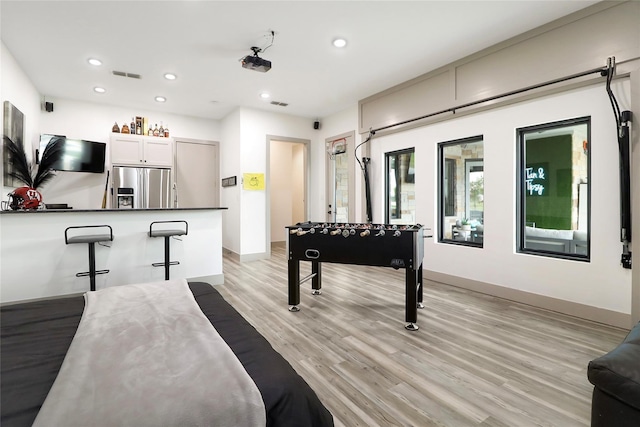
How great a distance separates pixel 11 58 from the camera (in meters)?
3.77

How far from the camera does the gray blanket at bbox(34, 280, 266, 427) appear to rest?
2.82 feet

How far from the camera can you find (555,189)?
3396 millimetres

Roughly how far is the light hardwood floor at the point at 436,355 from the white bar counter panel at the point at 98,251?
0.74 m

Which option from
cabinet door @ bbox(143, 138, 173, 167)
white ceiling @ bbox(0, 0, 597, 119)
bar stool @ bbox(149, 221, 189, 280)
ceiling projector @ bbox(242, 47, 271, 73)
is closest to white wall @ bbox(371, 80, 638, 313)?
white ceiling @ bbox(0, 0, 597, 119)

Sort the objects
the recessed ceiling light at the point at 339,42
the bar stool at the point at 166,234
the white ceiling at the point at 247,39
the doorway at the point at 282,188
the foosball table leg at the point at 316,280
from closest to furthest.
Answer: the white ceiling at the point at 247,39
the recessed ceiling light at the point at 339,42
the bar stool at the point at 166,234
the foosball table leg at the point at 316,280
the doorway at the point at 282,188

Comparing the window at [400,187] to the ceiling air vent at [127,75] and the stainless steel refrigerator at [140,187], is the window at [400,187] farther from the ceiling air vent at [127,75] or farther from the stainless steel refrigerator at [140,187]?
the stainless steel refrigerator at [140,187]

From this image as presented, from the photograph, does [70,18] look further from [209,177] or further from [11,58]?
[209,177]

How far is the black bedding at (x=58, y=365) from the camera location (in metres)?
0.94

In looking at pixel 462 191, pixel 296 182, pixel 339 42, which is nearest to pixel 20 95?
pixel 339 42

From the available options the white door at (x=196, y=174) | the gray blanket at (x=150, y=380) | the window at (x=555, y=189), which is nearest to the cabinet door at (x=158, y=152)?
the white door at (x=196, y=174)

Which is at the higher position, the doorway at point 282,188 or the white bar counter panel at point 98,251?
the doorway at point 282,188

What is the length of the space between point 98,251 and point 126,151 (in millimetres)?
A: 2807

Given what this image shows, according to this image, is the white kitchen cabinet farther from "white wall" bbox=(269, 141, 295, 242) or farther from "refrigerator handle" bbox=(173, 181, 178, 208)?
"white wall" bbox=(269, 141, 295, 242)

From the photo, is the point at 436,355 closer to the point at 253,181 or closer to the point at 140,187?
the point at 253,181
